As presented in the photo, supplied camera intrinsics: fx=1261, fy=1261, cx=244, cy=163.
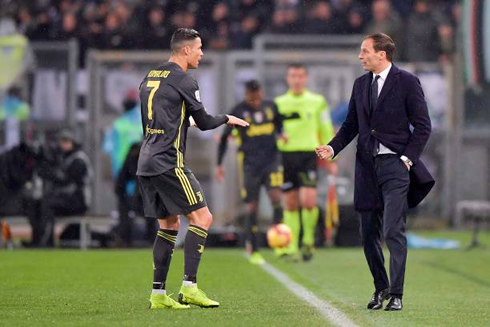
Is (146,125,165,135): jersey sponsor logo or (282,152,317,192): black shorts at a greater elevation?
(146,125,165,135): jersey sponsor logo

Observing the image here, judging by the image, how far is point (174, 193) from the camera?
8.77 metres

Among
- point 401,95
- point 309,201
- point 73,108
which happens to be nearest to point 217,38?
point 73,108

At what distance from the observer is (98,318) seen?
8.38 m

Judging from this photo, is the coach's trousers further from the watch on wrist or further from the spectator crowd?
the spectator crowd

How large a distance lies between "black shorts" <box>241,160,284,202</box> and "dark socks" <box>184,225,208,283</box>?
21.3ft

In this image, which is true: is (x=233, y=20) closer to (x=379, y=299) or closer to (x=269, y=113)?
(x=269, y=113)

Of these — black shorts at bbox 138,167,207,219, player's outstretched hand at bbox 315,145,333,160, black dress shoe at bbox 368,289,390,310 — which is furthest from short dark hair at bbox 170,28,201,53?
black dress shoe at bbox 368,289,390,310

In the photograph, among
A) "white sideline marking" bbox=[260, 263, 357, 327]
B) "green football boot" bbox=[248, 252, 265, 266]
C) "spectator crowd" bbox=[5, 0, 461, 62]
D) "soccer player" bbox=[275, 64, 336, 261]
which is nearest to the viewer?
"white sideline marking" bbox=[260, 263, 357, 327]

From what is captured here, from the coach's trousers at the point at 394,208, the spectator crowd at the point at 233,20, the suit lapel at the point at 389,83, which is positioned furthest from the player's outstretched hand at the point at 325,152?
the spectator crowd at the point at 233,20

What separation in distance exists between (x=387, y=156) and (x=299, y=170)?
6.89m

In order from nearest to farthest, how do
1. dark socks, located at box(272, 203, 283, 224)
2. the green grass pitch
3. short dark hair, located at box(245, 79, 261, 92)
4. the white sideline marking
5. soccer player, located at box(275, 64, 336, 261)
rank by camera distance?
the white sideline marking
the green grass pitch
short dark hair, located at box(245, 79, 261, 92)
dark socks, located at box(272, 203, 283, 224)
soccer player, located at box(275, 64, 336, 261)

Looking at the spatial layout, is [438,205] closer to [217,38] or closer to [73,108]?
[217,38]

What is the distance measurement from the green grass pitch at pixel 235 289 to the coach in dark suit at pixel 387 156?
41 centimetres

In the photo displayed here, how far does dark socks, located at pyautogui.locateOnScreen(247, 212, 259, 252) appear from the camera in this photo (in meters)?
15.3
